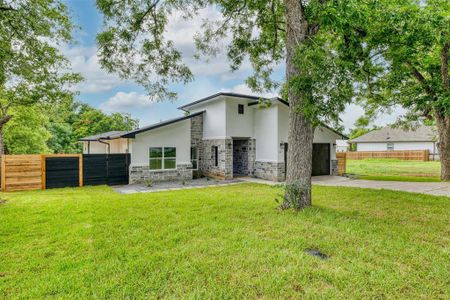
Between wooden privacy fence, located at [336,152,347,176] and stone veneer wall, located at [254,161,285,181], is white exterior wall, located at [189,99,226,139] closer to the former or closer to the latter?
stone veneer wall, located at [254,161,285,181]

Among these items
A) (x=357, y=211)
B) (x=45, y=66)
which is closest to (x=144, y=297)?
(x=357, y=211)

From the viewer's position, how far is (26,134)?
22.7 m

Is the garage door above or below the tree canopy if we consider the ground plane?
below

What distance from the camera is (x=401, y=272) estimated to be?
337cm

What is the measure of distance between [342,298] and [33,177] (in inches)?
518

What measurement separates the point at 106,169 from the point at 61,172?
1.96 meters

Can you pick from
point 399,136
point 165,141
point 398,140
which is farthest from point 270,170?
point 399,136

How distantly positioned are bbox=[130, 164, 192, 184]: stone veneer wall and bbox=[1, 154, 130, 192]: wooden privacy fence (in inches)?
18.1

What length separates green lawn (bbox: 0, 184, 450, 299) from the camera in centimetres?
302

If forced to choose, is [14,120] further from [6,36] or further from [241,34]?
[241,34]

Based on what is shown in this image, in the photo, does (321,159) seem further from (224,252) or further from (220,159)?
(224,252)

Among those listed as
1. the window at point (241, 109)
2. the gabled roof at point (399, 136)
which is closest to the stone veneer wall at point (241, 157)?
the window at point (241, 109)

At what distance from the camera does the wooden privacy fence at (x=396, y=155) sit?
3156 cm

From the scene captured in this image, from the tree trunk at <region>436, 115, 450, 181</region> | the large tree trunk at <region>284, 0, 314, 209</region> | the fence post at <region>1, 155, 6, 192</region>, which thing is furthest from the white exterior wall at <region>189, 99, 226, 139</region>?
the tree trunk at <region>436, 115, 450, 181</region>
